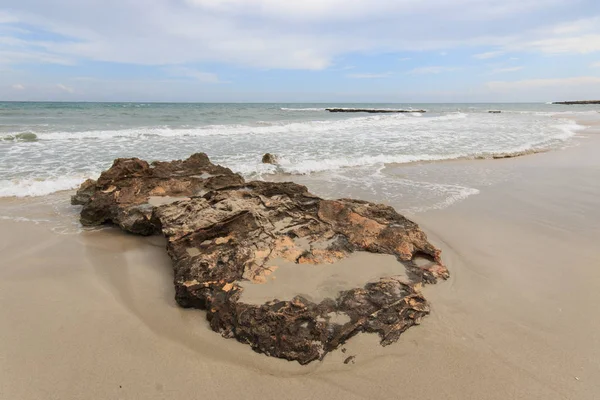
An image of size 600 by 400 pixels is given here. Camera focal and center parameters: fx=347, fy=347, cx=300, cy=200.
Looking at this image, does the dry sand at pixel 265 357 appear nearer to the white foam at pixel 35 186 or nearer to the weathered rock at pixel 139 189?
the weathered rock at pixel 139 189

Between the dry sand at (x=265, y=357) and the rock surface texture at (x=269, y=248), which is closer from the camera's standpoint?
the dry sand at (x=265, y=357)

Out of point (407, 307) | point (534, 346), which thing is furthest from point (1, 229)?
point (534, 346)

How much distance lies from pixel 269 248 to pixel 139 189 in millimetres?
2372

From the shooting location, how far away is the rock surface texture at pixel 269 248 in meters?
2.36

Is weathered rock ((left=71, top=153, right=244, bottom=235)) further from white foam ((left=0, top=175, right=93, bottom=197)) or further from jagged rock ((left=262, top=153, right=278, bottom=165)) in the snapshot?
jagged rock ((left=262, top=153, right=278, bottom=165))

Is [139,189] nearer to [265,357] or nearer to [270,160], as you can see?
[265,357]

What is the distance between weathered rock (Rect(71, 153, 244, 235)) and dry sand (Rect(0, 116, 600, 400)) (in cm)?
32

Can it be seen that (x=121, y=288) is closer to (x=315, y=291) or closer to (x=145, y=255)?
(x=145, y=255)

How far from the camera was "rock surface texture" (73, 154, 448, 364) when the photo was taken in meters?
2.36

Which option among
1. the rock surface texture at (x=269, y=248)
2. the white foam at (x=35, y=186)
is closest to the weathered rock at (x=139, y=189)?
the rock surface texture at (x=269, y=248)

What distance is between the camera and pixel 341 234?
331 cm

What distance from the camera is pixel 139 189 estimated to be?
450 cm

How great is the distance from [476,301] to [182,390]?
2320 millimetres

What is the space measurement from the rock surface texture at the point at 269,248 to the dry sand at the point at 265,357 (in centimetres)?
13
